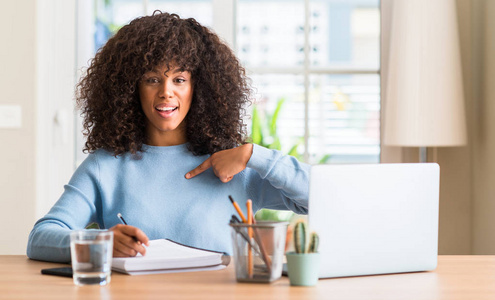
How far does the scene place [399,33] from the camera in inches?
109

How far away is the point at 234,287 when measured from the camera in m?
1.15

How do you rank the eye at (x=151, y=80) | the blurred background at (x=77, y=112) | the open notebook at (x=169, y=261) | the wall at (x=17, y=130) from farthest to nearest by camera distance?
the wall at (x=17, y=130), the blurred background at (x=77, y=112), the eye at (x=151, y=80), the open notebook at (x=169, y=261)

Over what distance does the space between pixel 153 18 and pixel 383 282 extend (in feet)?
3.17

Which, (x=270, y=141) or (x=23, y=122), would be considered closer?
(x=23, y=122)

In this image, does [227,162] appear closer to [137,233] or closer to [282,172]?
[282,172]

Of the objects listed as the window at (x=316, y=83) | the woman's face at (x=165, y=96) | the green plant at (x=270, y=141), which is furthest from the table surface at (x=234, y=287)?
the window at (x=316, y=83)

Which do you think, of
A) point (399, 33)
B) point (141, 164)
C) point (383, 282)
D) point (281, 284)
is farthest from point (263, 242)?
point (399, 33)

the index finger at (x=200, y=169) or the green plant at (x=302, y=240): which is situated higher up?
the index finger at (x=200, y=169)

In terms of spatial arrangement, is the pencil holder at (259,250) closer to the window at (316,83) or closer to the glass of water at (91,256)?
the glass of water at (91,256)

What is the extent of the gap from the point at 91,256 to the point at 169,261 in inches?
7.2

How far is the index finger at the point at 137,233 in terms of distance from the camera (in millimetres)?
A: 1261

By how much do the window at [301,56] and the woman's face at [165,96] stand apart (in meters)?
1.25

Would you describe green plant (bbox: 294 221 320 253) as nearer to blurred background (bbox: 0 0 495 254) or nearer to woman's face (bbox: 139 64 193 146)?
woman's face (bbox: 139 64 193 146)

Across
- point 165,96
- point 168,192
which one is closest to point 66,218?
point 168,192
